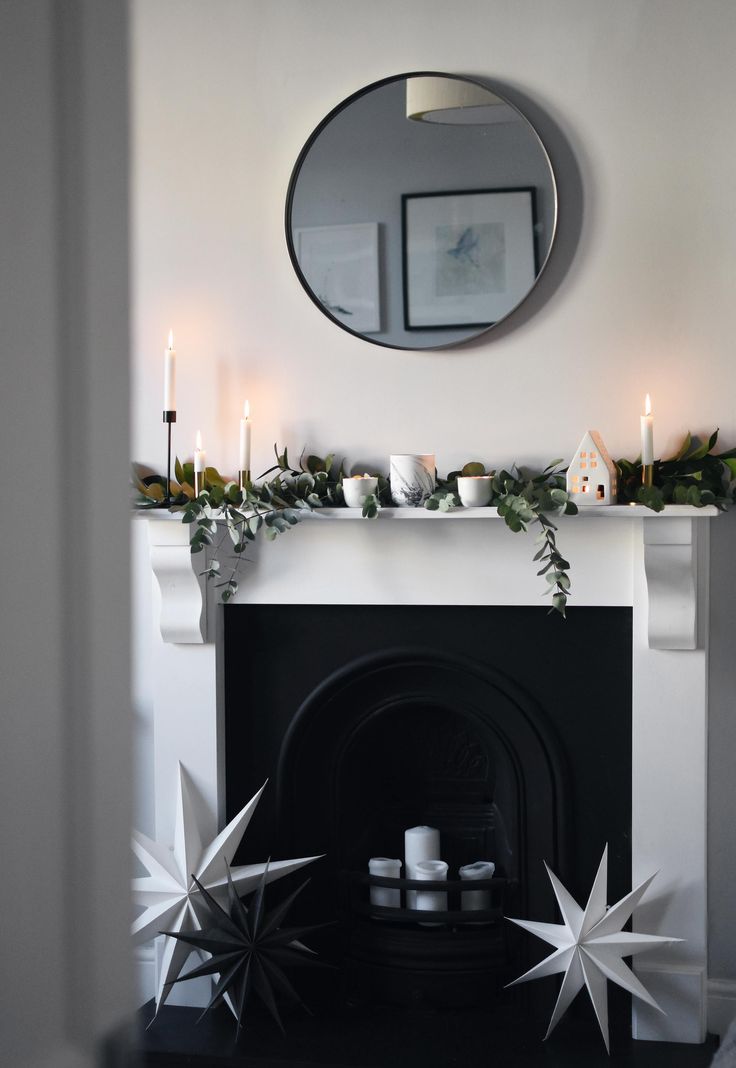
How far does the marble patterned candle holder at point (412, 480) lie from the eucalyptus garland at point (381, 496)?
3cm

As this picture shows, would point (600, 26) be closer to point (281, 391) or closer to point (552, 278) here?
point (552, 278)

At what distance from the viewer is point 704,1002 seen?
1.87 m

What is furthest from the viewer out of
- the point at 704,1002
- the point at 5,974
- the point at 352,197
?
the point at 352,197

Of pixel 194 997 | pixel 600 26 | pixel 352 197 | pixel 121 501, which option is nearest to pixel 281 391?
pixel 352 197

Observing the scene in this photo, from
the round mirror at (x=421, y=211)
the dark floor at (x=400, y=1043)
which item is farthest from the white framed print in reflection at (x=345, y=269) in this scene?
the dark floor at (x=400, y=1043)

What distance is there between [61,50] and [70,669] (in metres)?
0.12

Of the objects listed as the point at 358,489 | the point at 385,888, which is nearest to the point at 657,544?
the point at 358,489

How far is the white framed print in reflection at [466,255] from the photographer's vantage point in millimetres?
1942

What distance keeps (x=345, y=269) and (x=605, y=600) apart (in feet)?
2.97

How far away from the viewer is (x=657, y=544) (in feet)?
5.90

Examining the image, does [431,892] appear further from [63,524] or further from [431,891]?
[63,524]

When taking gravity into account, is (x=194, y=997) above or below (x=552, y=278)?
below

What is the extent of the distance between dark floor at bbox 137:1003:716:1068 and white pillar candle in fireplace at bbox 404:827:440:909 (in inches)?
9.7

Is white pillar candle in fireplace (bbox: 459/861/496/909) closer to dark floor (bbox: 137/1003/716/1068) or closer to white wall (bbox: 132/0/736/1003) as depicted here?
dark floor (bbox: 137/1003/716/1068)
